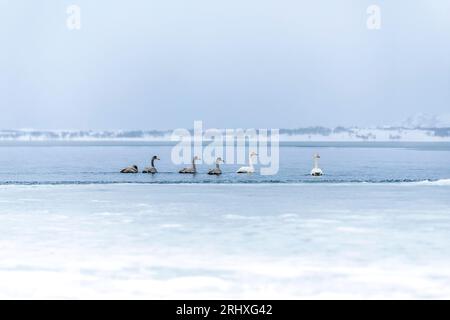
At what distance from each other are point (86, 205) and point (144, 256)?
21.4ft

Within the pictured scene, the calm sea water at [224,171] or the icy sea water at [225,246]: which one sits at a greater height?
the icy sea water at [225,246]

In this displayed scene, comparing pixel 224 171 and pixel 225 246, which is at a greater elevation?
→ pixel 225 246

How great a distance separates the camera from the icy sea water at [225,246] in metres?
7.59

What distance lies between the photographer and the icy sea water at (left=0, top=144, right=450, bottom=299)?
24.9 ft

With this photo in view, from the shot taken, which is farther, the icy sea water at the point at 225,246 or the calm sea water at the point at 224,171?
the calm sea water at the point at 224,171

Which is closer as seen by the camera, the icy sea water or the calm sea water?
the icy sea water

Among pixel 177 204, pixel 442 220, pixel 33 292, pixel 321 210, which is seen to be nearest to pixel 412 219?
pixel 442 220

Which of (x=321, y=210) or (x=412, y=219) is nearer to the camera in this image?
(x=412, y=219)

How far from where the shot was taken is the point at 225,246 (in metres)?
9.93

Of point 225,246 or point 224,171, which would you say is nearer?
point 225,246

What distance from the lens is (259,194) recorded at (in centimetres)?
1839

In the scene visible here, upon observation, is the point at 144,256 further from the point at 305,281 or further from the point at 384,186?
the point at 384,186

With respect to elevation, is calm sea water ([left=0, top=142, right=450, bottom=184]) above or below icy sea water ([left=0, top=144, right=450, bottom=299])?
below
